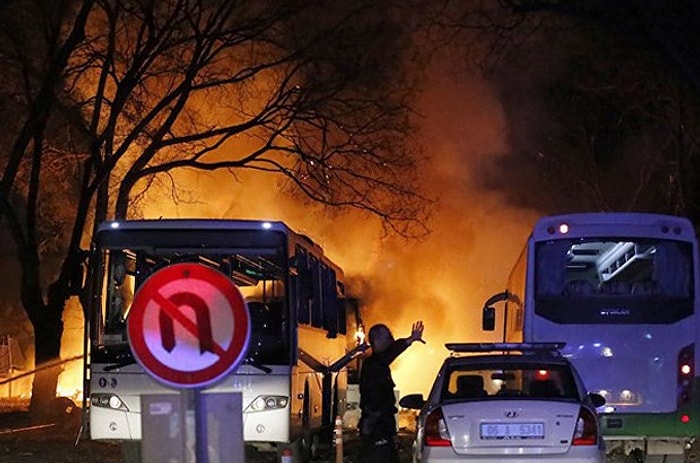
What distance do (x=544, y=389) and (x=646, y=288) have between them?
4.39m

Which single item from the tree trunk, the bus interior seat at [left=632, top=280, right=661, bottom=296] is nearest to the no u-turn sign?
the bus interior seat at [left=632, top=280, right=661, bottom=296]

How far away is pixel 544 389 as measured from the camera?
34.7 feet

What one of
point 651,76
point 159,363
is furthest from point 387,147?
point 159,363

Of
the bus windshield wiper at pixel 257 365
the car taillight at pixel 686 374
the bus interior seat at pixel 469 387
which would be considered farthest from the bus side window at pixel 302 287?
the car taillight at pixel 686 374

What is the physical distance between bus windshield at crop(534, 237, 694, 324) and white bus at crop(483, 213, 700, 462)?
1 cm

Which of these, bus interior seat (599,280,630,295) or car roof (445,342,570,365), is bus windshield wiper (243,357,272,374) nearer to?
car roof (445,342,570,365)

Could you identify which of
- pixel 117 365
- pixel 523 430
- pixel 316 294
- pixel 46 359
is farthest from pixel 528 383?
pixel 46 359

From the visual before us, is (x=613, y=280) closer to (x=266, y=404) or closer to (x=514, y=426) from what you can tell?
(x=266, y=404)

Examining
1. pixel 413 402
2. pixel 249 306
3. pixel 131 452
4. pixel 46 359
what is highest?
pixel 46 359

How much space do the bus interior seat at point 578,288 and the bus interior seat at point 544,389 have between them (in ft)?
13.4

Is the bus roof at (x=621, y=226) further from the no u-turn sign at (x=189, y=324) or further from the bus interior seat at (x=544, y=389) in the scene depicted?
the no u-turn sign at (x=189, y=324)

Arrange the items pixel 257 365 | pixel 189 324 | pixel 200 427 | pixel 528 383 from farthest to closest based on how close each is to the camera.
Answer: pixel 257 365 < pixel 528 383 < pixel 189 324 < pixel 200 427

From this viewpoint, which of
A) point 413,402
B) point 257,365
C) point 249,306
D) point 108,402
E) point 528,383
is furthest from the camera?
point 257,365

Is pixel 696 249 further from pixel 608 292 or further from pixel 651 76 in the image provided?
pixel 651 76
